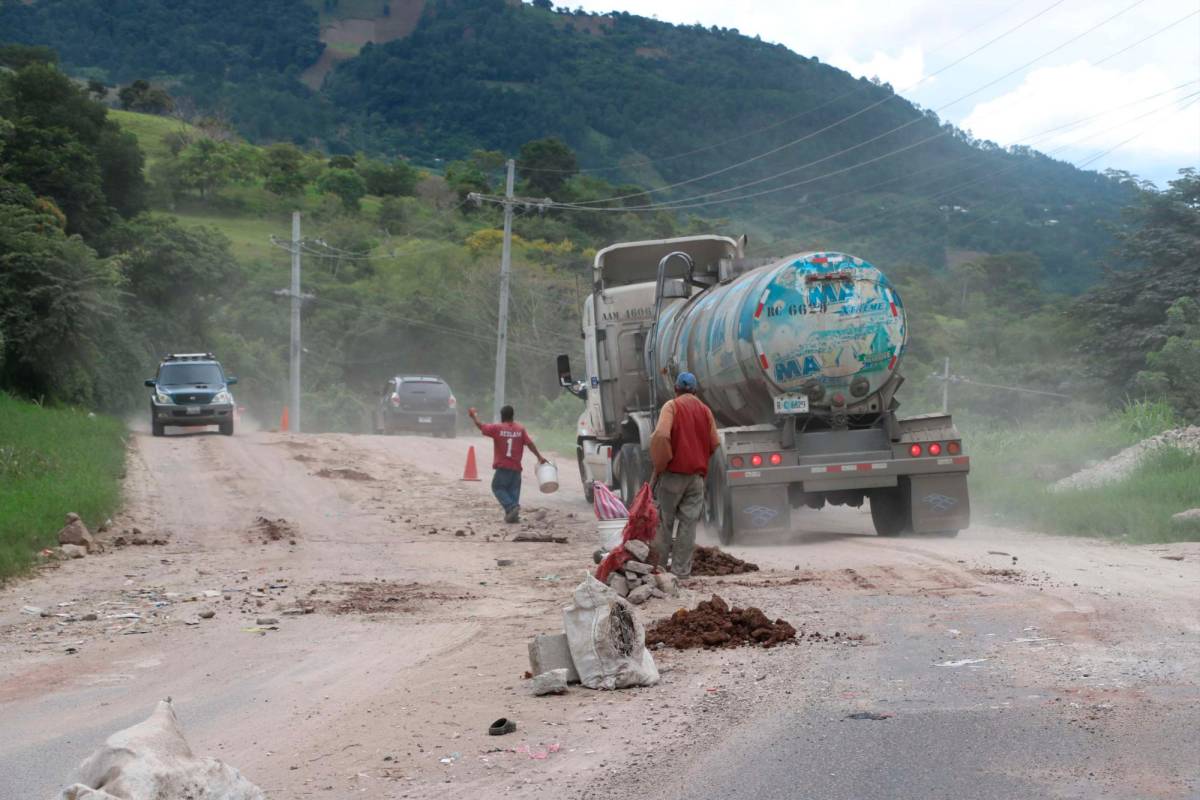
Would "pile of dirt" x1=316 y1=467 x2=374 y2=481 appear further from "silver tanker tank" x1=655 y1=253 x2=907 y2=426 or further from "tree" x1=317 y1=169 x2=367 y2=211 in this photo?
"tree" x1=317 y1=169 x2=367 y2=211

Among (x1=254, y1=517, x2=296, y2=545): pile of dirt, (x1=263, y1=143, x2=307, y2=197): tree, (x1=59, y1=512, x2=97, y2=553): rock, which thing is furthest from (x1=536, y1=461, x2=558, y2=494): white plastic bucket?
(x1=263, y1=143, x2=307, y2=197): tree

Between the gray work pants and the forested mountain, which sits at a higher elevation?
the forested mountain

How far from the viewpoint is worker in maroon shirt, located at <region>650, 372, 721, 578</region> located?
11625 mm

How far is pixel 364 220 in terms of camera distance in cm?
8838

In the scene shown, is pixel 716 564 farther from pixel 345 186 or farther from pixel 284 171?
pixel 284 171

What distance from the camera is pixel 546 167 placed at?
95812mm

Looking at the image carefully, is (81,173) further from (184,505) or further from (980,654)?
(980,654)

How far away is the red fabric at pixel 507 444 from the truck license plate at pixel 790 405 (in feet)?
14.8

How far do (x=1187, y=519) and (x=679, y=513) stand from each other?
20.6 ft

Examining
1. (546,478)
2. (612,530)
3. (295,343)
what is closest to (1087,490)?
(546,478)

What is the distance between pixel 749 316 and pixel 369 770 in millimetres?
9205

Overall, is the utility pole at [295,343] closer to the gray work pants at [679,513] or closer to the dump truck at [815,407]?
the dump truck at [815,407]

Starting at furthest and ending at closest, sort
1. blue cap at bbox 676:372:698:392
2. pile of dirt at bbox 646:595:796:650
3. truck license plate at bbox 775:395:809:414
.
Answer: truck license plate at bbox 775:395:809:414
blue cap at bbox 676:372:698:392
pile of dirt at bbox 646:595:796:650

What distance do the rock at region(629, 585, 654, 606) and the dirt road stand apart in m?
0.19
